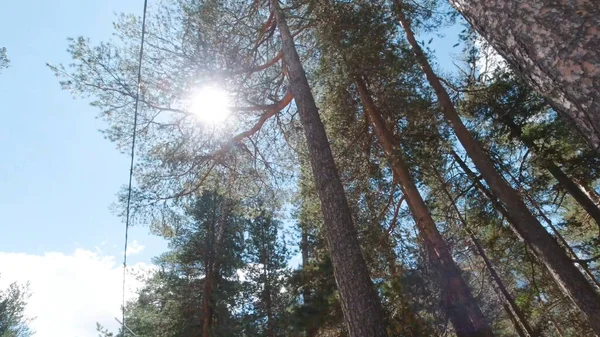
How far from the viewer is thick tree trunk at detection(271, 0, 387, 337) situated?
2.81 metres

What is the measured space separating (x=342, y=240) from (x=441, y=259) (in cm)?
280

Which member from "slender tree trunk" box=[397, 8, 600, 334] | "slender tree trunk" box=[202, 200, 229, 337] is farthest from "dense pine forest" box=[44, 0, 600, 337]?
"slender tree trunk" box=[202, 200, 229, 337]

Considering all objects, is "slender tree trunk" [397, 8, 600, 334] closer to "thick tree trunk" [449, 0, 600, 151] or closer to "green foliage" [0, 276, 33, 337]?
"thick tree trunk" [449, 0, 600, 151]

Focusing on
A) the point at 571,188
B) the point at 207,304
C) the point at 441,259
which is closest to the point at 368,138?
the point at 441,259

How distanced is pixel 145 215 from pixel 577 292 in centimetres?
778

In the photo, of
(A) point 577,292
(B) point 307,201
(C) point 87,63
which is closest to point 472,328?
(A) point 577,292

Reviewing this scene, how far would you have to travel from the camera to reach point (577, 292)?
4.32 m

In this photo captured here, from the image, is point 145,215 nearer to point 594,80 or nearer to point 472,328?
→ point 472,328

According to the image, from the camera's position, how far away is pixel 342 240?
3.35m

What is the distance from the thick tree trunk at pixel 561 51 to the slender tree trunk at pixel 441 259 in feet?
14.7

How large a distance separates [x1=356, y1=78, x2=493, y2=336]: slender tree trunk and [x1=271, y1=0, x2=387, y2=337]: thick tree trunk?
218cm

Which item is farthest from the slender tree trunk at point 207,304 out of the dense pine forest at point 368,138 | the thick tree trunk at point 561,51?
the thick tree trunk at point 561,51

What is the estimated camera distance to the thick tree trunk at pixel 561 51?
1017 millimetres

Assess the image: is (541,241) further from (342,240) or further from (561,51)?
(561,51)
